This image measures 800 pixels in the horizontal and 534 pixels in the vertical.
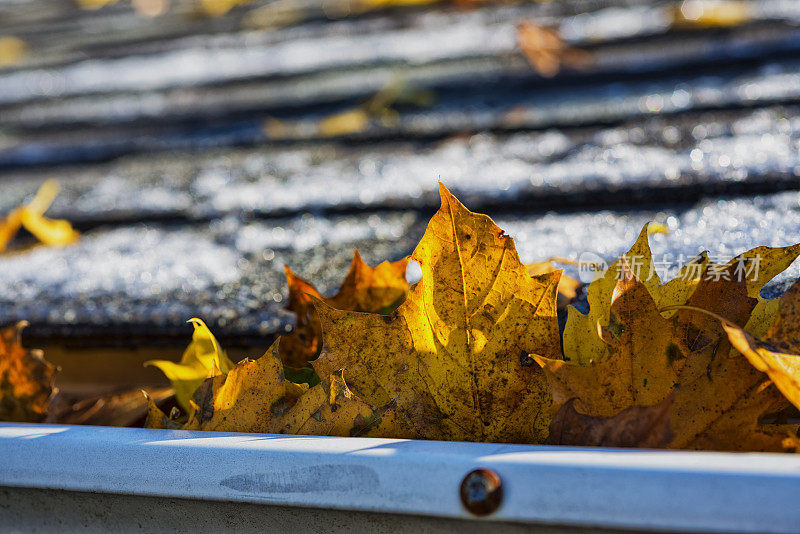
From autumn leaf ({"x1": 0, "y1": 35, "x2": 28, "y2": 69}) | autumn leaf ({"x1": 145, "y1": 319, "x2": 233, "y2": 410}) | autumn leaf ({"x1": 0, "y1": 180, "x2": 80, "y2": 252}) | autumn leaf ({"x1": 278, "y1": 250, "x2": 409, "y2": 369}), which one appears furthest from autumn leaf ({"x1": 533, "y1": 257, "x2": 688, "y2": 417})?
autumn leaf ({"x1": 0, "y1": 35, "x2": 28, "y2": 69})

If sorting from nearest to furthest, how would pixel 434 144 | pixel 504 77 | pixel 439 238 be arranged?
pixel 439 238
pixel 434 144
pixel 504 77

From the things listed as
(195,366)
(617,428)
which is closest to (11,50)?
(195,366)

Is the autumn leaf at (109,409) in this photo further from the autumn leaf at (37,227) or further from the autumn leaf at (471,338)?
the autumn leaf at (37,227)

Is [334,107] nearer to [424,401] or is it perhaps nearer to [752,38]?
[752,38]

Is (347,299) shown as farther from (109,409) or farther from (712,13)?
(712,13)

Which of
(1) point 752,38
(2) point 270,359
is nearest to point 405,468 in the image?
(2) point 270,359

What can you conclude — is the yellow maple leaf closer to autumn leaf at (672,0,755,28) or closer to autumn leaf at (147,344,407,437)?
autumn leaf at (147,344,407,437)
